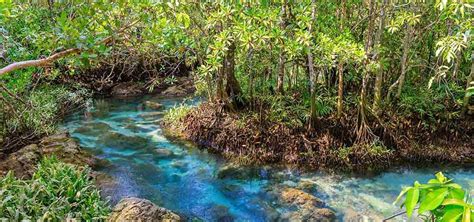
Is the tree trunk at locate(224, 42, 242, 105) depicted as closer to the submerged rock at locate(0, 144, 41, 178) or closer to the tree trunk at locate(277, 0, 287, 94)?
the tree trunk at locate(277, 0, 287, 94)

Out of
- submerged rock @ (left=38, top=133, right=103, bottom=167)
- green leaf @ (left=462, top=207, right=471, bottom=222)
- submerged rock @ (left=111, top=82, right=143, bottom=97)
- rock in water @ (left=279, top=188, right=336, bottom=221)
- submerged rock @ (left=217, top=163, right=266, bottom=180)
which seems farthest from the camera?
submerged rock @ (left=111, top=82, right=143, bottom=97)

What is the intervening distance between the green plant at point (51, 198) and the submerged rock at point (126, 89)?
8926mm

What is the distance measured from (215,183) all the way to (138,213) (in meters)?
2.60

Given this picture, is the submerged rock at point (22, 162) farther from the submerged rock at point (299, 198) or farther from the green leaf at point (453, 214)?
the green leaf at point (453, 214)

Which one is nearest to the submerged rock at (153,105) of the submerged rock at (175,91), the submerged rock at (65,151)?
the submerged rock at (175,91)

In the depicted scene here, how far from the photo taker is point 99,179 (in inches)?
283

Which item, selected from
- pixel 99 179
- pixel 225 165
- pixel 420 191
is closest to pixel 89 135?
pixel 99 179

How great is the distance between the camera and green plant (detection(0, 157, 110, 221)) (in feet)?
16.3

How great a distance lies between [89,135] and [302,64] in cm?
603

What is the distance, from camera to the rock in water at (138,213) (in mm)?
5000

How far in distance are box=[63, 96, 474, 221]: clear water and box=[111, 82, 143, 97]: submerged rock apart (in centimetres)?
533

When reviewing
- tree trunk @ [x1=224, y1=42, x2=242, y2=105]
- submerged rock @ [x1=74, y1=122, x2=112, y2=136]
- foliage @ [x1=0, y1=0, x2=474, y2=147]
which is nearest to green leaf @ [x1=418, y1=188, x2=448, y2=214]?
foliage @ [x1=0, y1=0, x2=474, y2=147]

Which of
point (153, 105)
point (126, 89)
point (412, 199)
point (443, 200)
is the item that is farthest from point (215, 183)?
point (126, 89)

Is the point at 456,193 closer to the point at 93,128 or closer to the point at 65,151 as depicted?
the point at 65,151
